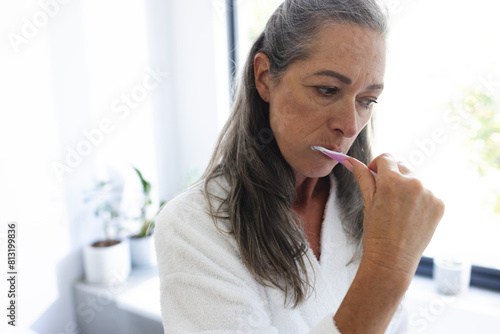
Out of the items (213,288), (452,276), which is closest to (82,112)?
(213,288)

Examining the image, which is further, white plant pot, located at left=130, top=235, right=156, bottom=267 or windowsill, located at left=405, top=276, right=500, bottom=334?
white plant pot, located at left=130, top=235, right=156, bottom=267

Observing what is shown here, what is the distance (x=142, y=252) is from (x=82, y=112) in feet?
2.02

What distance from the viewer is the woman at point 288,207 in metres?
0.52

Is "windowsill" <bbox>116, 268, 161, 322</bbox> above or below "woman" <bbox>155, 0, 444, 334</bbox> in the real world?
below

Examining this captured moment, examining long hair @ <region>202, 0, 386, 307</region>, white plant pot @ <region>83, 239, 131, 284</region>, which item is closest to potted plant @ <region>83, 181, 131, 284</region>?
white plant pot @ <region>83, 239, 131, 284</region>

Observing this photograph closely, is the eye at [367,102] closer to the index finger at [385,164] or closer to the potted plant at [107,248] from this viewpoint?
the index finger at [385,164]

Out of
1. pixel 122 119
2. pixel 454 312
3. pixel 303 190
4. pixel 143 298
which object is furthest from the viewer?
pixel 122 119

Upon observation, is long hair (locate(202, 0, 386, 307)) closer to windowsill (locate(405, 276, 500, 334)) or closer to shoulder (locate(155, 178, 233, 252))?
shoulder (locate(155, 178, 233, 252))

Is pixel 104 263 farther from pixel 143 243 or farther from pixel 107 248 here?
pixel 143 243

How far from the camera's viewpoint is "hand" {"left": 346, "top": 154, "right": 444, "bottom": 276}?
51 centimetres

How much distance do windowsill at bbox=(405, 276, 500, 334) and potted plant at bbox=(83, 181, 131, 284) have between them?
1.02 metres

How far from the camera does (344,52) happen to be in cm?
60

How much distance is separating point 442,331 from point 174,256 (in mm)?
994

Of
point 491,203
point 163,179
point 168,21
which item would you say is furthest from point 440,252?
point 168,21
